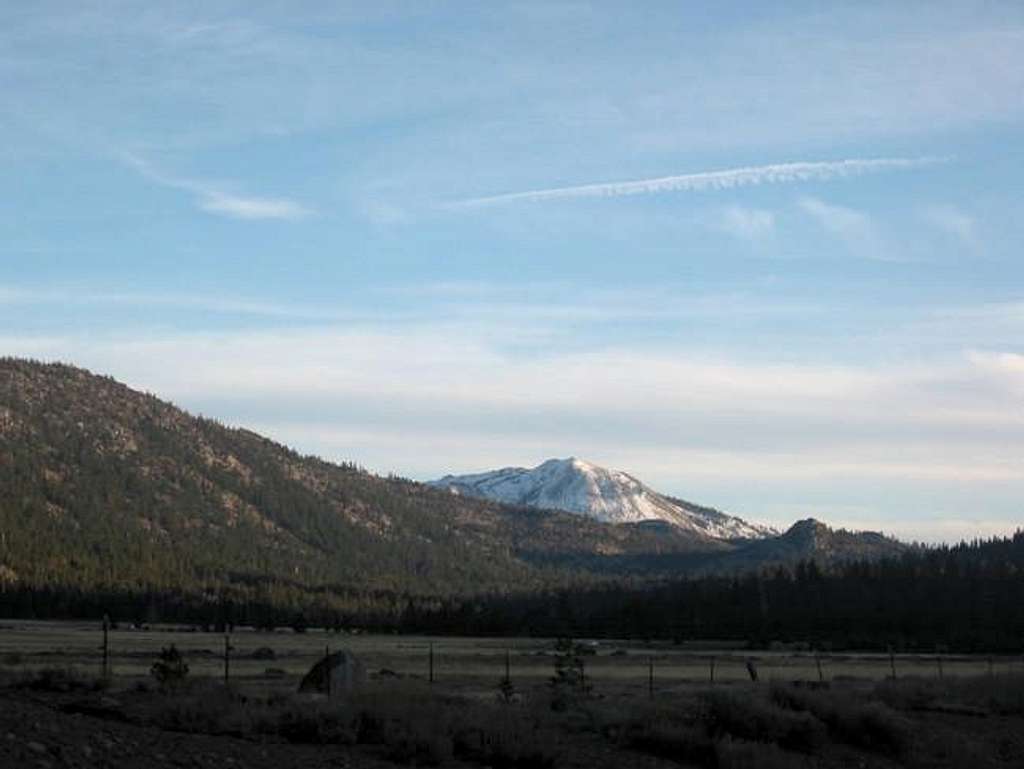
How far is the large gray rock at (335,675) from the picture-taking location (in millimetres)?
30594

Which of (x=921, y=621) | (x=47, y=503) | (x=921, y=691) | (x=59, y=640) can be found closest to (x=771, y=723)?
(x=921, y=691)

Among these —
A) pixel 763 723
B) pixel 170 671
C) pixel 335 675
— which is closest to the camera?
pixel 763 723

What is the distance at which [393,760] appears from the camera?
66.9 feet

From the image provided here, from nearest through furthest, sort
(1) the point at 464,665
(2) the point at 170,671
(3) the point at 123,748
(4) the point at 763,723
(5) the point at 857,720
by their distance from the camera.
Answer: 1. (3) the point at 123,748
2. (4) the point at 763,723
3. (5) the point at 857,720
4. (2) the point at 170,671
5. (1) the point at 464,665

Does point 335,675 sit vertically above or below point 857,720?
above

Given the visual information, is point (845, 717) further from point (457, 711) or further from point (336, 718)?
point (336, 718)

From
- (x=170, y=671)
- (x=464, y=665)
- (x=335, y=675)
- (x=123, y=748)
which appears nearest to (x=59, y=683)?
(x=170, y=671)

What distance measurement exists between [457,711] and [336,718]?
7.46 ft

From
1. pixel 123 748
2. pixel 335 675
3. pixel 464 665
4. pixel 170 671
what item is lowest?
pixel 464 665

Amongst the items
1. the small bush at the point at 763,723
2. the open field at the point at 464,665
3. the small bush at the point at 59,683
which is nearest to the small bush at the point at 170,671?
the small bush at the point at 59,683

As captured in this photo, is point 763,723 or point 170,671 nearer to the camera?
point 763,723

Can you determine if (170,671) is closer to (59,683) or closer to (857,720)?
(59,683)

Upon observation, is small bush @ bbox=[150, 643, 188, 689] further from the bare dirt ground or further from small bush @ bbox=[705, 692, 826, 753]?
small bush @ bbox=[705, 692, 826, 753]

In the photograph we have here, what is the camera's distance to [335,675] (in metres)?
31.2
